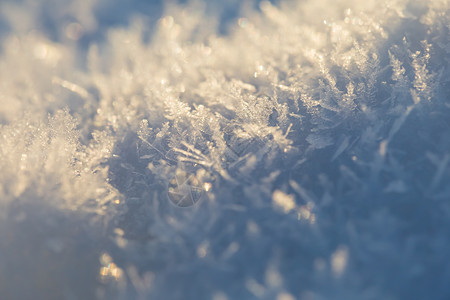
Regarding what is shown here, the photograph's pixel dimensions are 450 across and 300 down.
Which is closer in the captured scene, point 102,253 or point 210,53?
point 102,253

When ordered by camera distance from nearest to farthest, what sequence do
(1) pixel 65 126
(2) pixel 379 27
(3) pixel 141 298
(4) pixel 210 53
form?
(3) pixel 141 298 → (1) pixel 65 126 → (2) pixel 379 27 → (4) pixel 210 53

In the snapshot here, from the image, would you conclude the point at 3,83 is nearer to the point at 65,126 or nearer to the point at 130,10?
the point at 65,126

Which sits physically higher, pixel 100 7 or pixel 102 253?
pixel 100 7

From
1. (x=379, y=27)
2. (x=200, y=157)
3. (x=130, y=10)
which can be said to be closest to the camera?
(x=200, y=157)

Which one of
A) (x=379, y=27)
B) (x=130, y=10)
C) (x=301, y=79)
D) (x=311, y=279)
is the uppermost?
(x=130, y=10)

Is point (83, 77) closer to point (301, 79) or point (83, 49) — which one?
point (83, 49)

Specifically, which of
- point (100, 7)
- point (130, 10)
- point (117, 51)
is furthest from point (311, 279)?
point (100, 7)
